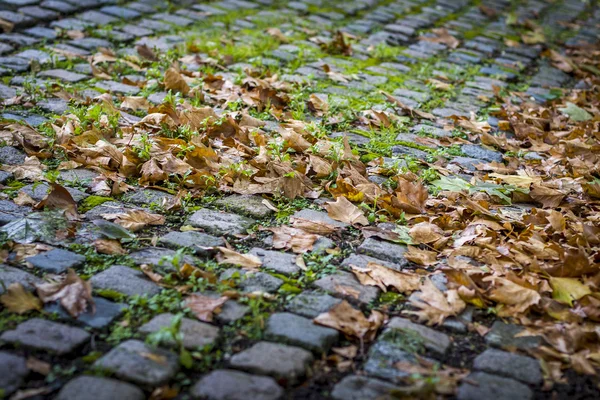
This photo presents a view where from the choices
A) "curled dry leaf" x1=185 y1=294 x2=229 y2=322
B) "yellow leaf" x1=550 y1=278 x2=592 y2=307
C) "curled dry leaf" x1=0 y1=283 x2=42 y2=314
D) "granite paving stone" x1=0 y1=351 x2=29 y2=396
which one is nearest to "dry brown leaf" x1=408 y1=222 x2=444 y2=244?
"yellow leaf" x1=550 y1=278 x2=592 y2=307

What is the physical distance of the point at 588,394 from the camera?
2.01m

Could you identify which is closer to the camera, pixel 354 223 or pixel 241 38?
pixel 354 223

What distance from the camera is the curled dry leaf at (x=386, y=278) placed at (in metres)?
2.45

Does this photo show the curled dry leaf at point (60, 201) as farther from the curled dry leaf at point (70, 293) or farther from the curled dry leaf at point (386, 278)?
the curled dry leaf at point (386, 278)

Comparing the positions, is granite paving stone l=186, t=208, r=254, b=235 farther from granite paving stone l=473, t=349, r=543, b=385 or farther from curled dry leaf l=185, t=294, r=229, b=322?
granite paving stone l=473, t=349, r=543, b=385

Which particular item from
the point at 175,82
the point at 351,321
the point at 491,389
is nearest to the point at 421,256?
the point at 351,321

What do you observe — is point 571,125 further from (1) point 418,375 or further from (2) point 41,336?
(2) point 41,336

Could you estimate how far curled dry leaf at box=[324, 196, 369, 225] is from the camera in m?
2.88

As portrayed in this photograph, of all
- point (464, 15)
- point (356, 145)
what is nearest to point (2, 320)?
point (356, 145)

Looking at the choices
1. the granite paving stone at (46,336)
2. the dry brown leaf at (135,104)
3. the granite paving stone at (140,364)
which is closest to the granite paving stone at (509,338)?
the granite paving stone at (140,364)

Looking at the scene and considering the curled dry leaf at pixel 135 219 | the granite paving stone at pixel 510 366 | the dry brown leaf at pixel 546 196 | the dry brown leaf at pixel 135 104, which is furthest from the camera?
the dry brown leaf at pixel 135 104

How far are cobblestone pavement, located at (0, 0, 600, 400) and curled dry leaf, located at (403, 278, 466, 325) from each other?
34mm

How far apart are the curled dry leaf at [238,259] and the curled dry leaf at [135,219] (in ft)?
1.14

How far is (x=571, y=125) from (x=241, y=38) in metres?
2.47
